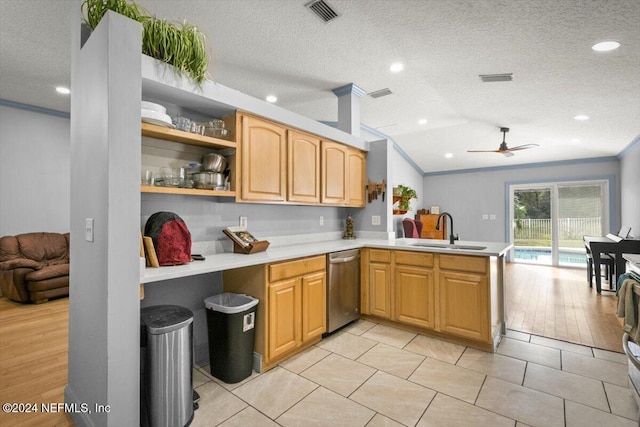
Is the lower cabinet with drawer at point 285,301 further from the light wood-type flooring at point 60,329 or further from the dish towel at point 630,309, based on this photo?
the dish towel at point 630,309

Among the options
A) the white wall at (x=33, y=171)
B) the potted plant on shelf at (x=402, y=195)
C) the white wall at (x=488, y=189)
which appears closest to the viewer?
the white wall at (x=33, y=171)

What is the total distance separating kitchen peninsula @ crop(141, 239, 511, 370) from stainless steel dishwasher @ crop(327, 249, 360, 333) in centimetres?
9

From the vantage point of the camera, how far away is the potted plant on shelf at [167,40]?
179 cm

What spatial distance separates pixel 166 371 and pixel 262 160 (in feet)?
5.69

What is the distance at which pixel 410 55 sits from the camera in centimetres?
311

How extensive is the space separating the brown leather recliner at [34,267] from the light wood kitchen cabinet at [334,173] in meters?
4.03

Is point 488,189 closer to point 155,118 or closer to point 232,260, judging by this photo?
point 232,260

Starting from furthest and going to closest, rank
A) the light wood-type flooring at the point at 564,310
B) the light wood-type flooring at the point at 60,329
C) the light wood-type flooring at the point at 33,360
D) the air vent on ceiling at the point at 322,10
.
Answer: the light wood-type flooring at the point at 564,310 → the air vent on ceiling at the point at 322,10 → the light wood-type flooring at the point at 60,329 → the light wood-type flooring at the point at 33,360

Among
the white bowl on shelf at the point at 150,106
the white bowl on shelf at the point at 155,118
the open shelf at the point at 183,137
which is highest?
the white bowl on shelf at the point at 150,106

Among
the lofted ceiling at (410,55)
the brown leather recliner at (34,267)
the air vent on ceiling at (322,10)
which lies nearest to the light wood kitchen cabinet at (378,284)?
the lofted ceiling at (410,55)

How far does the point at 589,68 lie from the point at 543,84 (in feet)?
1.67

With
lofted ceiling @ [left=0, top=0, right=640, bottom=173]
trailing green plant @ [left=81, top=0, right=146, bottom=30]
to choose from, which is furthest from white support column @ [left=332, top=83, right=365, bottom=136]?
trailing green plant @ [left=81, top=0, right=146, bottom=30]

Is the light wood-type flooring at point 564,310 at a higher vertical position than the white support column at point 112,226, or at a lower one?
lower

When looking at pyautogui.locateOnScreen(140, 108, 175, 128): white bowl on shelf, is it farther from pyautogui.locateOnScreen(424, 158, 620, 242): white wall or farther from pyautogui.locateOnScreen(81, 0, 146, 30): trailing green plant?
pyautogui.locateOnScreen(424, 158, 620, 242): white wall
